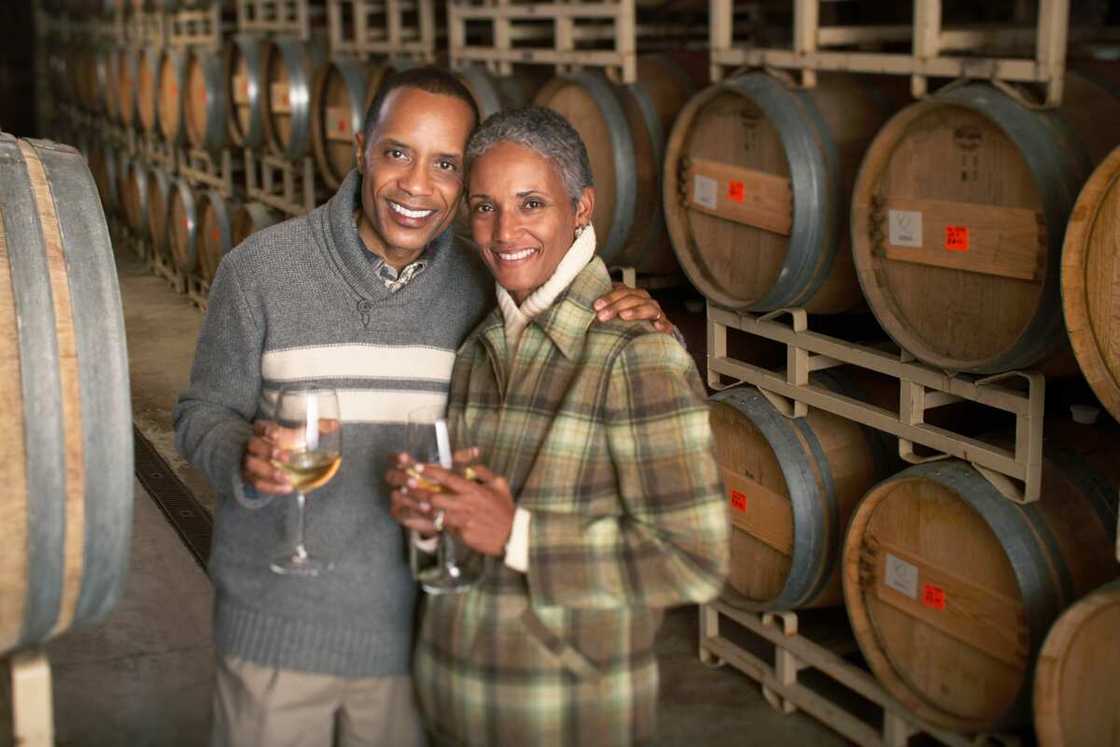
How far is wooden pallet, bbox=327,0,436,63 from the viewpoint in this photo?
6406 mm

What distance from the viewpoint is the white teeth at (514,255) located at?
2146 mm

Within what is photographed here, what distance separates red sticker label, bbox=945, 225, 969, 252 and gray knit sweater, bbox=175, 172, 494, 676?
4.69 ft

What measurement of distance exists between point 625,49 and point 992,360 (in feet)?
6.46

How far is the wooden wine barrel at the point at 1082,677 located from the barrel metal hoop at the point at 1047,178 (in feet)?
1.76

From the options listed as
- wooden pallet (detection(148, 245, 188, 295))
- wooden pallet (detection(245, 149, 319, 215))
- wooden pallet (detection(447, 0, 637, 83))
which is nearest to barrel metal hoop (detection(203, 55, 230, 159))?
wooden pallet (detection(245, 149, 319, 215))

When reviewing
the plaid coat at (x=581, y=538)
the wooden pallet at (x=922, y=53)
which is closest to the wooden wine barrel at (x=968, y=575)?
the wooden pallet at (x=922, y=53)

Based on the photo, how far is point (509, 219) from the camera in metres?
2.13

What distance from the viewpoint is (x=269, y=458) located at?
80.2 inches

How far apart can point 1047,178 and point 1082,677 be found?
106cm

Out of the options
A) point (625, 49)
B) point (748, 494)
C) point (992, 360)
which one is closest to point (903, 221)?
point (992, 360)

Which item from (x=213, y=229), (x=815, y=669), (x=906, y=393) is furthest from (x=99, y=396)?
(x=213, y=229)

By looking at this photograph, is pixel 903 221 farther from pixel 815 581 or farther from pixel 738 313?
pixel 815 581

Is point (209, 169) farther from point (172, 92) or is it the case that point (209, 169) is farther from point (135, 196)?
point (135, 196)

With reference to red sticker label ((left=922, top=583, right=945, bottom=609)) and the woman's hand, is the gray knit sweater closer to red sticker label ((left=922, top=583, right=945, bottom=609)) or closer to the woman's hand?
the woman's hand
